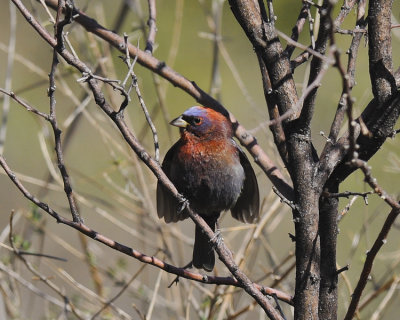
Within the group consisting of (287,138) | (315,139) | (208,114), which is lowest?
(287,138)

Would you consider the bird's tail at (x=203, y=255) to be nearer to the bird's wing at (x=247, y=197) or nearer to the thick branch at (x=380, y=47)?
the bird's wing at (x=247, y=197)

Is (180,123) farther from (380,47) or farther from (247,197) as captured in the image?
(380,47)

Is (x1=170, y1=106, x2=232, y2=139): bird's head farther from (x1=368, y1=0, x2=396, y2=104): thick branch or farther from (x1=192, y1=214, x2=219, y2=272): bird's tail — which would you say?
(x1=368, y1=0, x2=396, y2=104): thick branch

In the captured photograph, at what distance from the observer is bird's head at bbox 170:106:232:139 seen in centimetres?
420

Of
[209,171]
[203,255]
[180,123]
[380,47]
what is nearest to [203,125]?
[180,123]

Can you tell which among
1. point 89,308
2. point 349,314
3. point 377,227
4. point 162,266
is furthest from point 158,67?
point 377,227

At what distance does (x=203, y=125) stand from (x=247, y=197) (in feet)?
1.69

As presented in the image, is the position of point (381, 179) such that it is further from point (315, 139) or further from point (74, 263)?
point (74, 263)

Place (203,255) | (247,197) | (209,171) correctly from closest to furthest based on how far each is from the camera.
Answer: (203,255)
(209,171)
(247,197)

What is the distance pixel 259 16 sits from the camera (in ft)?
9.17

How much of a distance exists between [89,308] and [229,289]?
100 centimetres

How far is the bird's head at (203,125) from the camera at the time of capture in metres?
4.20

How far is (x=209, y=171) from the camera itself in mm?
4113

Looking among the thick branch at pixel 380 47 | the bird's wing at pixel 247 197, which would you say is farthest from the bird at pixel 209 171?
the thick branch at pixel 380 47
